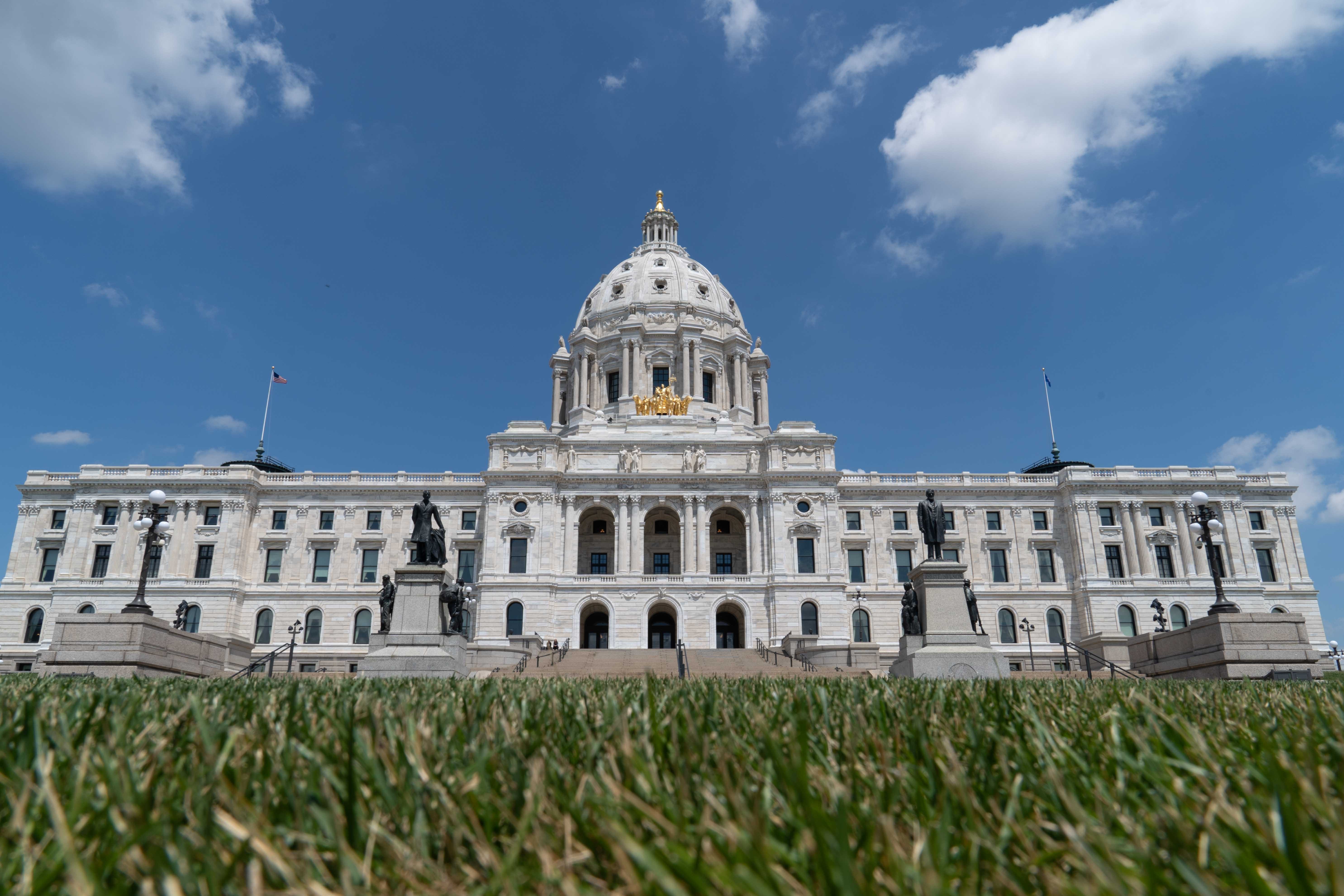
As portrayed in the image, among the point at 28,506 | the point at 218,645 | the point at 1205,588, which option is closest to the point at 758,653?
the point at 218,645

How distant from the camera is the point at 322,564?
5781cm

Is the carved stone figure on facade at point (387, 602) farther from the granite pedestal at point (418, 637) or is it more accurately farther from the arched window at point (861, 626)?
the arched window at point (861, 626)

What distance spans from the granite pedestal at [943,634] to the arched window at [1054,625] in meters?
40.0

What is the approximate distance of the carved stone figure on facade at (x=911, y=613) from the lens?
22.1 m

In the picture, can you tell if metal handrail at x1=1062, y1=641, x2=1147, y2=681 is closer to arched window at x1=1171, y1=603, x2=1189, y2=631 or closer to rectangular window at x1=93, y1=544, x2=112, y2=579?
arched window at x1=1171, y1=603, x2=1189, y2=631

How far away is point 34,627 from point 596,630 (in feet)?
126

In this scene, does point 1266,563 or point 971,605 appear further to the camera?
point 1266,563

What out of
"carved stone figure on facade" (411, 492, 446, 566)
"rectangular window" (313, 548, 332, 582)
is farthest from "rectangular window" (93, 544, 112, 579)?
"carved stone figure on facade" (411, 492, 446, 566)

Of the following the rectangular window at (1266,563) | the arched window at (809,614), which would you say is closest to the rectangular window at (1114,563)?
the rectangular window at (1266,563)

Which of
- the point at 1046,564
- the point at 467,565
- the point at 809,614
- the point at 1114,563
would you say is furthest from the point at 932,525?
the point at 1114,563

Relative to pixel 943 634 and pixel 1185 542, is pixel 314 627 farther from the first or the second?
pixel 1185 542

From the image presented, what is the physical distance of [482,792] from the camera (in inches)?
99.4

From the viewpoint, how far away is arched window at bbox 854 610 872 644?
56.9m

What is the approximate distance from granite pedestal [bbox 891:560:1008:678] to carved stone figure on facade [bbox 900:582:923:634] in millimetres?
195
